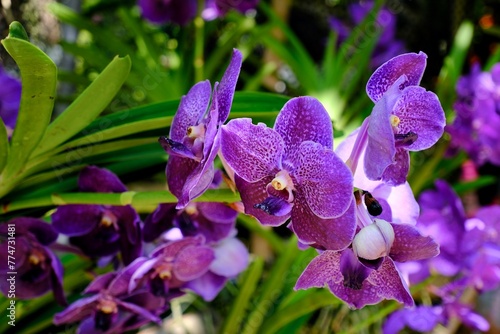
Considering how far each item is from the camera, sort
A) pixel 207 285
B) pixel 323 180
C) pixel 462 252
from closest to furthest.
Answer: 1. pixel 323 180
2. pixel 207 285
3. pixel 462 252

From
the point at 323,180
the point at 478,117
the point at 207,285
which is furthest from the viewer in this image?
the point at 478,117

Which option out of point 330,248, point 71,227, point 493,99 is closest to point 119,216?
point 71,227

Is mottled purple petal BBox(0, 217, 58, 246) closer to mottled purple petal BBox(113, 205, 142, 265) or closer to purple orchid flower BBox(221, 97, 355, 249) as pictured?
mottled purple petal BBox(113, 205, 142, 265)

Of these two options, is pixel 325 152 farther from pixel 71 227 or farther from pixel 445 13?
pixel 445 13

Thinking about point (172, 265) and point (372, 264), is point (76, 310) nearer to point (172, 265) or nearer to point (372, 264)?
point (172, 265)

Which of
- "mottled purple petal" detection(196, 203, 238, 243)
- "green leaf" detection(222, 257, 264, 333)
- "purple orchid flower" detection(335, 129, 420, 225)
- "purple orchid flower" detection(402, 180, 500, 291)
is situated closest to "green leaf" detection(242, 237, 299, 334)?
"green leaf" detection(222, 257, 264, 333)

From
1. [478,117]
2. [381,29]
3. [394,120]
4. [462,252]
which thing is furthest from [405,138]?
[381,29]
